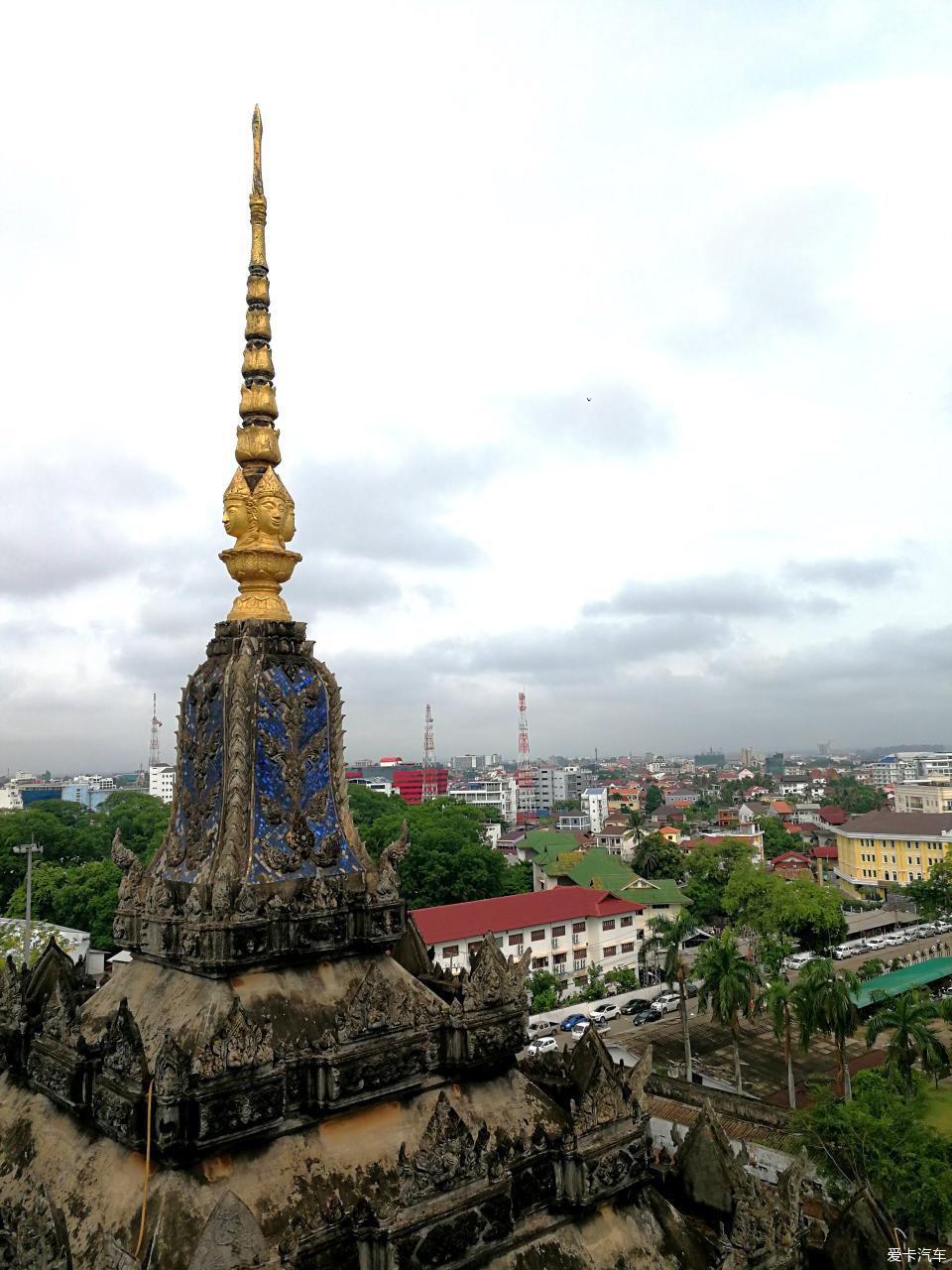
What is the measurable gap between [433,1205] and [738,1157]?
15.9 ft

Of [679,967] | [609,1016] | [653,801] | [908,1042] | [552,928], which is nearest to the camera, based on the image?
[908,1042]

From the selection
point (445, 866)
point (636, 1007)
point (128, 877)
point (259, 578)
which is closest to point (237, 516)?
point (259, 578)

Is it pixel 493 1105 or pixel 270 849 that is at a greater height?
pixel 270 849

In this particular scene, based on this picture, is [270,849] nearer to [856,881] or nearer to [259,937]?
[259,937]

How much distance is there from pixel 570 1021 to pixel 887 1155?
2483cm

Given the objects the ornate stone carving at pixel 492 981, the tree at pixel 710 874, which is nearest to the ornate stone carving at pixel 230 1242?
the ornate stone carving at pixel 492 981

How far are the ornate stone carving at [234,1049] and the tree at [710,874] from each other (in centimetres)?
5724

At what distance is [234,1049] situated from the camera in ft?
30.6

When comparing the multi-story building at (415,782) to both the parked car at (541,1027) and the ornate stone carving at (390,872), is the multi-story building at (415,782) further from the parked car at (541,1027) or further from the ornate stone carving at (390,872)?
the ornate stone carving at (390,872)

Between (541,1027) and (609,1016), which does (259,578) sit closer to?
(541,1027)

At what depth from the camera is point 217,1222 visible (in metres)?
7.91

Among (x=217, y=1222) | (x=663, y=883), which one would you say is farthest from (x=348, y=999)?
Result: (x=663, y=883)

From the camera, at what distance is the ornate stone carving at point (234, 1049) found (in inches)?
361

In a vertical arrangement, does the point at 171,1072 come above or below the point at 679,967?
above
